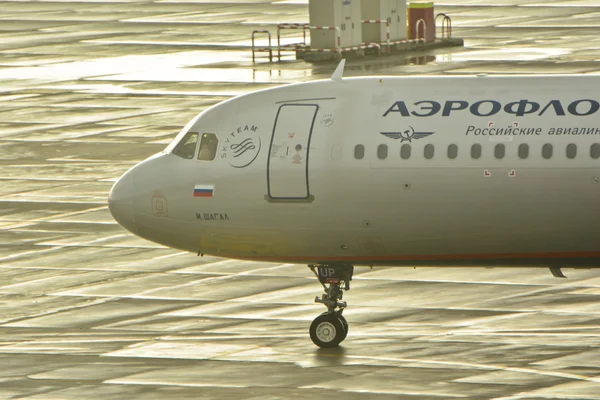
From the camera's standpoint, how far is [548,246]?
2777cm

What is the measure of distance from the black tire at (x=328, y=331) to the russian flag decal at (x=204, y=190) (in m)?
3.17

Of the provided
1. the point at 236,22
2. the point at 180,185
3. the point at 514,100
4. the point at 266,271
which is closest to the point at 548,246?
the point at 514,100

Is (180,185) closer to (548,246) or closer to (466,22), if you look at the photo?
(548,246)

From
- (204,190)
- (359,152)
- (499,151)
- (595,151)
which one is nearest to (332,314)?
(359,152)

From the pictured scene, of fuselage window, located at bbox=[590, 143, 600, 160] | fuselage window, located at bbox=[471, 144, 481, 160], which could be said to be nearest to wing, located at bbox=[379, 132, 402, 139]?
fuselage window, located at bbox=[471, 144, 481, 160]

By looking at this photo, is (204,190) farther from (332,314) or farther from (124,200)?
(332,314)

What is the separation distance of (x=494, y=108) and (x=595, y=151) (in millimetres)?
2030

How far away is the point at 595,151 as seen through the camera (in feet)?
88.8

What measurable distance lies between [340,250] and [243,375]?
10.4 ft

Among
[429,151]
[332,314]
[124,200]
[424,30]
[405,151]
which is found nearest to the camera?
[429,151]

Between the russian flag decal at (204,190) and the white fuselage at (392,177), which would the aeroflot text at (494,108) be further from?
the russian flag decal at (204,190)

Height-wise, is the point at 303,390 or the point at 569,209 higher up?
the point at 569,209

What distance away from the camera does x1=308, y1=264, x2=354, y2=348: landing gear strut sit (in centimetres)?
2936

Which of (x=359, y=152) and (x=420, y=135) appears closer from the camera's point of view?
(x=420, y=135)
